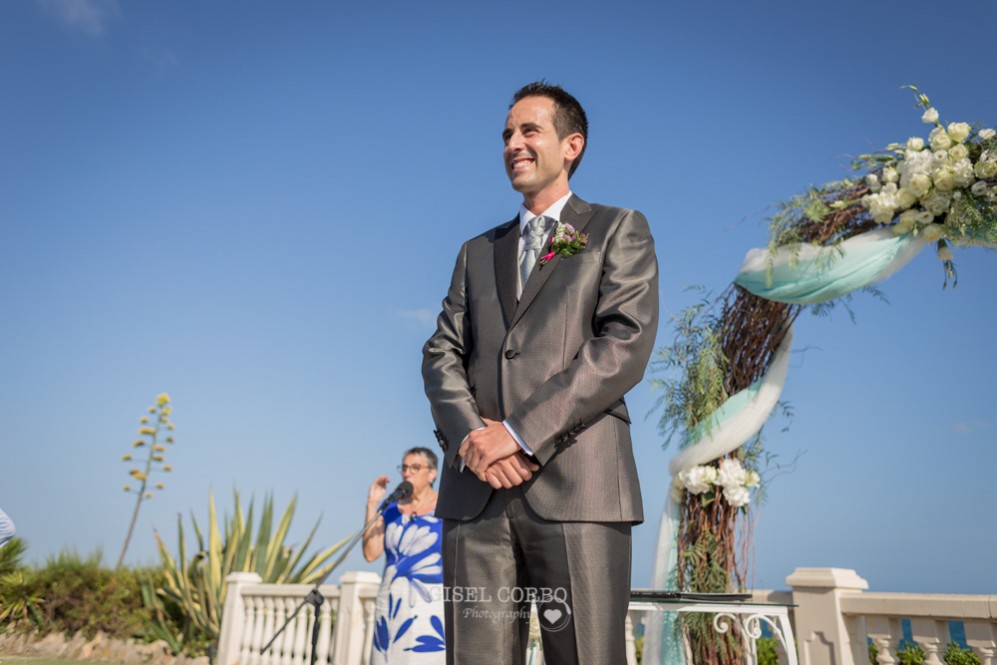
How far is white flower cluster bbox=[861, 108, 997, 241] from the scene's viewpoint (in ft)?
15.5

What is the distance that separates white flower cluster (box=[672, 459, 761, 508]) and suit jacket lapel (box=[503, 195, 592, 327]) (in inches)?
130

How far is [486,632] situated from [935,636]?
3891mm

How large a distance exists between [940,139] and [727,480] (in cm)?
251

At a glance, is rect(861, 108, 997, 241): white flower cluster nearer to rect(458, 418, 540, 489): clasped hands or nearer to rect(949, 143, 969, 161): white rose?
rect(949, 143, 969, 161): white rose

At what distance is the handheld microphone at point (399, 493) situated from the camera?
539cm

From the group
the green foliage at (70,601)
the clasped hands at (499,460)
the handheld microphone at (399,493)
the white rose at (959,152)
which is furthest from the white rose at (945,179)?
the green foliage at (70,601)

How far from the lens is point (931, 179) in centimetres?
487

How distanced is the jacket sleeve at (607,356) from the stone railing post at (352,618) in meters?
6.46

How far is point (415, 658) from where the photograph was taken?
16.1ft

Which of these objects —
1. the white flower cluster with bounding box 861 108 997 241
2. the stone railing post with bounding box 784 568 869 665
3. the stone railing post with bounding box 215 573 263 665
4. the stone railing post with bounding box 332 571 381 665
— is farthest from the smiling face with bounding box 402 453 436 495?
the stone railing post with bounding box 215 573 263 665

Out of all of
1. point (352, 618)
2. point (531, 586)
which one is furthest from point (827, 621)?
point (352, 618)

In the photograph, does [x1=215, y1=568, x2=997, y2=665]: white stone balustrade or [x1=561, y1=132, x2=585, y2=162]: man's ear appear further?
[x1=215, y1=568, x2=997, y2=665]: white stone balustrade

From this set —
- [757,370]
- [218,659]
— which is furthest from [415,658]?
[218,659]

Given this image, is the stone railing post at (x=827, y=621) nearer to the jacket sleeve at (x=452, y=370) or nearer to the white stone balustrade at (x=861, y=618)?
the white stone balustrade at (x=861, y=618)
